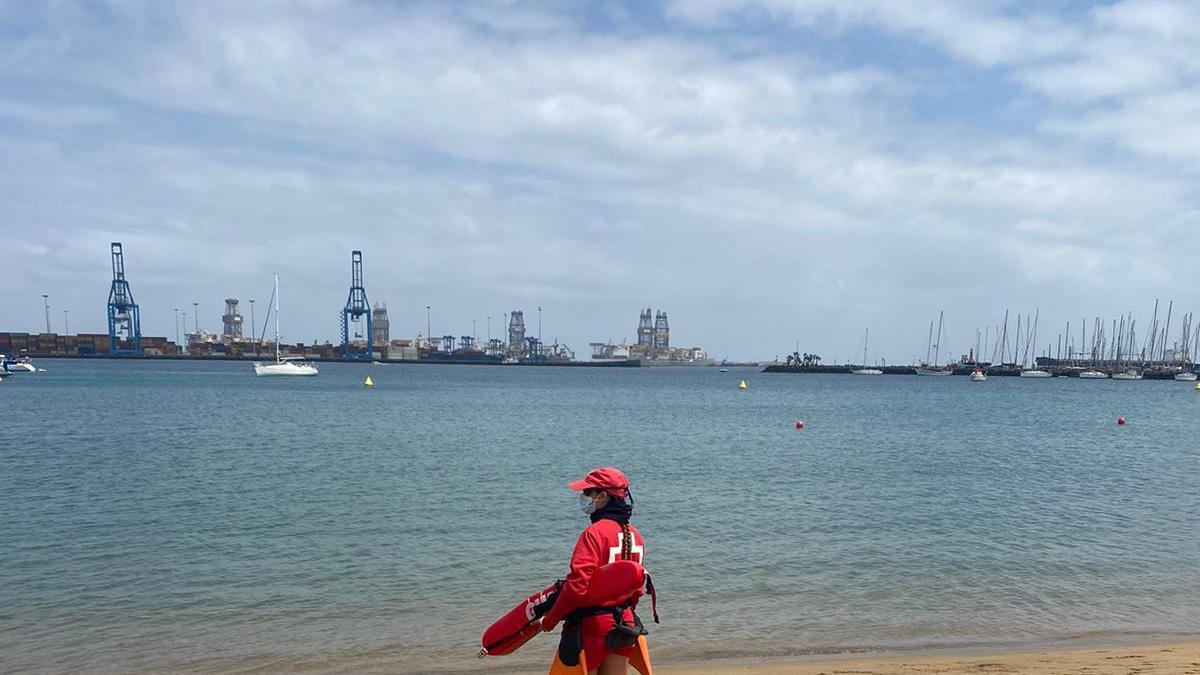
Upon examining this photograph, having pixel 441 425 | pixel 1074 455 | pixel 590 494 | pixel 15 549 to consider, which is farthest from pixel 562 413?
pixel 590 494

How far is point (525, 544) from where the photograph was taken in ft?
57.4

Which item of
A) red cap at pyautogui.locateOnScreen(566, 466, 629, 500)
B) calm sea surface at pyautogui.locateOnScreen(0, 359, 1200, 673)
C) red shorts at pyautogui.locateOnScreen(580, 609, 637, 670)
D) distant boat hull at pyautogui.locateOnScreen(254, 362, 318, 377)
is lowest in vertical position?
distant boat hull at pyautogui.locateOnScreen(254, 362, 318, 377)

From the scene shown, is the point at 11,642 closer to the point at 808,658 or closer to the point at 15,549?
the point at 15,549

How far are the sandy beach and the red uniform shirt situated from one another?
472 cm

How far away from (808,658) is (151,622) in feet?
27.3

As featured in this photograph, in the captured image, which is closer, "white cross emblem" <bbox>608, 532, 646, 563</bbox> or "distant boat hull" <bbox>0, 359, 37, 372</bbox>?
"white cross emblem" <bbox>608, 532, 646, 563</bbox>

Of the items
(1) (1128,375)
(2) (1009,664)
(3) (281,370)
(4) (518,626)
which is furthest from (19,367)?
(1) (1128,375)

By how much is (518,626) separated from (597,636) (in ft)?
1.63

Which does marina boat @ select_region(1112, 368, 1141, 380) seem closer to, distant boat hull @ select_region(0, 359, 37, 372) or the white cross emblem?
distant boat hull @ select_region(0, 359, 37, 372)

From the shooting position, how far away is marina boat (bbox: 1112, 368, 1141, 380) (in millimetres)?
165125

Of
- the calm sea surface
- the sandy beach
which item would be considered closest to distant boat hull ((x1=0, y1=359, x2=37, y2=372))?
the calm sea surface

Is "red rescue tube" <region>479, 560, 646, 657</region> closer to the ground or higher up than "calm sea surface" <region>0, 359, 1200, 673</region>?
higher up

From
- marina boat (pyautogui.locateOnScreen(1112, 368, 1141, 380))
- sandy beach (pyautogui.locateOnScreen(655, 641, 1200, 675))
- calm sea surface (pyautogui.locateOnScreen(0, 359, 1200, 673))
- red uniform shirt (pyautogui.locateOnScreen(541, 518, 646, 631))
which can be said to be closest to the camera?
red uniform shirt (pyautogui.locateOnScreen(541, 518, 646, 631))

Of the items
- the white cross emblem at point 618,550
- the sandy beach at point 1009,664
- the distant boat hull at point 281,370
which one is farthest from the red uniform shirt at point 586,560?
the distant boat hull at point 281,370
